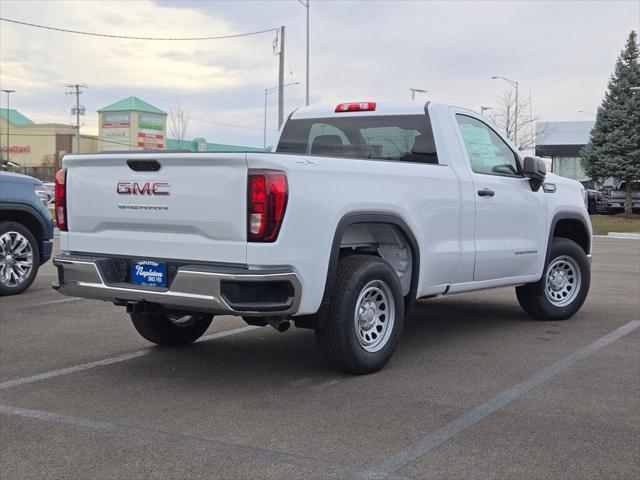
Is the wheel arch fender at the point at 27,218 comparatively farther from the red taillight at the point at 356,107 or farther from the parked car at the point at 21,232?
the red taillight at the point at 356,107

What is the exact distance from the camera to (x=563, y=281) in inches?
334

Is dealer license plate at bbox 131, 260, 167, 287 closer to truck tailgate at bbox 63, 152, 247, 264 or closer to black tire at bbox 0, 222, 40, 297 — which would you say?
truck tailgate at bbox 63, 152, 247, 264

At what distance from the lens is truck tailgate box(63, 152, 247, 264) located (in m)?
5.09

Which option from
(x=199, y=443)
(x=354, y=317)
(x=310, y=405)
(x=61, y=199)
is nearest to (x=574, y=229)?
(x=354, y=317)

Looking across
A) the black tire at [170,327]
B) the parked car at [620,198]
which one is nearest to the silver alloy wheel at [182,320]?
the black tire at [170,327]

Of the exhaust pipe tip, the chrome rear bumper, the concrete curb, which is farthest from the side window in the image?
the concrete curb

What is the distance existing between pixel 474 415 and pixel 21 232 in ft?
21.7

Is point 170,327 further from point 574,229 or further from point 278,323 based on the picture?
point 574,229

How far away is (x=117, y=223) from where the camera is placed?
5641mm

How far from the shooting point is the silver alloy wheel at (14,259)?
9.53 metres

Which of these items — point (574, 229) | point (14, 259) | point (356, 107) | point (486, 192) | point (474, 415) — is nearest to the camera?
point (474, 415)

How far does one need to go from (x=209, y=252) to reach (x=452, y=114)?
9.24 ft


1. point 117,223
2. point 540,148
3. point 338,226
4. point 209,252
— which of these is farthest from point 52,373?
point 540,148

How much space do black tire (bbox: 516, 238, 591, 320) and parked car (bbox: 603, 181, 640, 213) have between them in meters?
33.8
